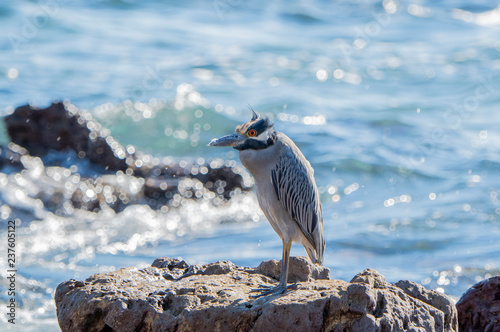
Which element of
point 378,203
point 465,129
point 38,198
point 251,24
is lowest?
point 38,198

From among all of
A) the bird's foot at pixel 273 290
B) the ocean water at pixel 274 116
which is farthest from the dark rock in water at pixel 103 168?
the bird's foot at pixel 273 290

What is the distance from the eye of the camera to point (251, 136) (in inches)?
218

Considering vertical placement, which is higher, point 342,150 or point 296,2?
point 296,2

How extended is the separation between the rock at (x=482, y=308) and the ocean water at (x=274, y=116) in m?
3.41

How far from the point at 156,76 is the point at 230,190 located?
8063mm

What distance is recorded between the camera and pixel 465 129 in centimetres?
1652

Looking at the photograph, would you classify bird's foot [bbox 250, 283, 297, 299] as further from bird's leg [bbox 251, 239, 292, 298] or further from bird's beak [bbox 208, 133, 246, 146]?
bird's beak [bbox 208, 133, 246, 146]

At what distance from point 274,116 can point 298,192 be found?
37.8 feet

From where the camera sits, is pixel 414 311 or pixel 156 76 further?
pixel 156 76

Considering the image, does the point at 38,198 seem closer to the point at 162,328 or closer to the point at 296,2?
the point at 162,328

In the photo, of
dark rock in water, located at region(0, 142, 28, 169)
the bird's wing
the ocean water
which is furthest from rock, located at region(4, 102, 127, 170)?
the bird's wing

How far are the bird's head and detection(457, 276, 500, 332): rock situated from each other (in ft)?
6.85

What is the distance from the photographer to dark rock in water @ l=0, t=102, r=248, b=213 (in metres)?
11.5

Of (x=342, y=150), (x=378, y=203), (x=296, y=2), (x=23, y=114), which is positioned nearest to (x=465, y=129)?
(x=342, y=150)
